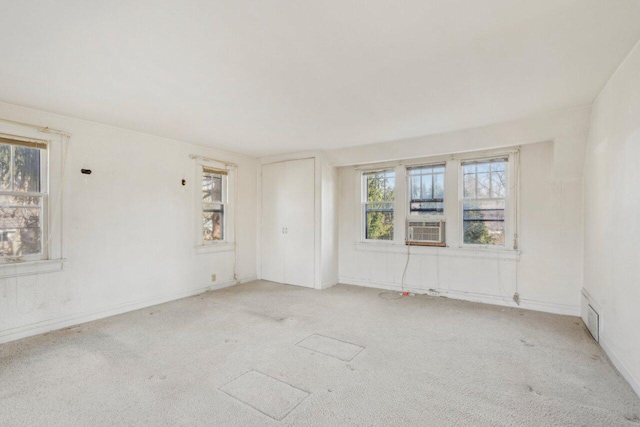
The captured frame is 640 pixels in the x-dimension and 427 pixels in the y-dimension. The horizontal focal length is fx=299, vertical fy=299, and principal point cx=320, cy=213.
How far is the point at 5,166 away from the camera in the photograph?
317 centimetres

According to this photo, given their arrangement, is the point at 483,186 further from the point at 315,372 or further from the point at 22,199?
the point at 22,199

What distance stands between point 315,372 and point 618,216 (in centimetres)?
280

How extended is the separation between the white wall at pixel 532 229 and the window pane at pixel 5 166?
4537 mm

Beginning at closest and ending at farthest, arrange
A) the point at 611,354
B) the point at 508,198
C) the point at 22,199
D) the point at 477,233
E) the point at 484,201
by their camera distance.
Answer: the point at 611,354 → the point at 22,199 → the point at 508,198 → the point at 484,201 → the point at 477,233

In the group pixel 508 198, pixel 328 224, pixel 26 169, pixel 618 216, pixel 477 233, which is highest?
pixel 26 169

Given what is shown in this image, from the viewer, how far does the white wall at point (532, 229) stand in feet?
12.0

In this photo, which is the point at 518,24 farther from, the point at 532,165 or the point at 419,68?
the point at 532,165

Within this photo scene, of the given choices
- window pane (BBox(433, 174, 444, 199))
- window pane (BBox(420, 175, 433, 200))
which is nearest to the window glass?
window pane (BBox(420, 175, 433, 200))

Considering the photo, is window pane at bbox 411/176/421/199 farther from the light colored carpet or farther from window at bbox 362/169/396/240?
the light colored carpet

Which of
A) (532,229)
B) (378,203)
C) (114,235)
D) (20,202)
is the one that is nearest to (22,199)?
(20,202)

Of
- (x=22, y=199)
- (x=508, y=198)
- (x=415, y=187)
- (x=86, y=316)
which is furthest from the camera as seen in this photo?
(x=415, y=187)

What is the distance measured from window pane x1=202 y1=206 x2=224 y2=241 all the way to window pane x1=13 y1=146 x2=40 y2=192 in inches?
83.4

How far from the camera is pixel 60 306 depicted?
3416mm

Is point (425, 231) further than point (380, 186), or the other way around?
point (380, 186)
